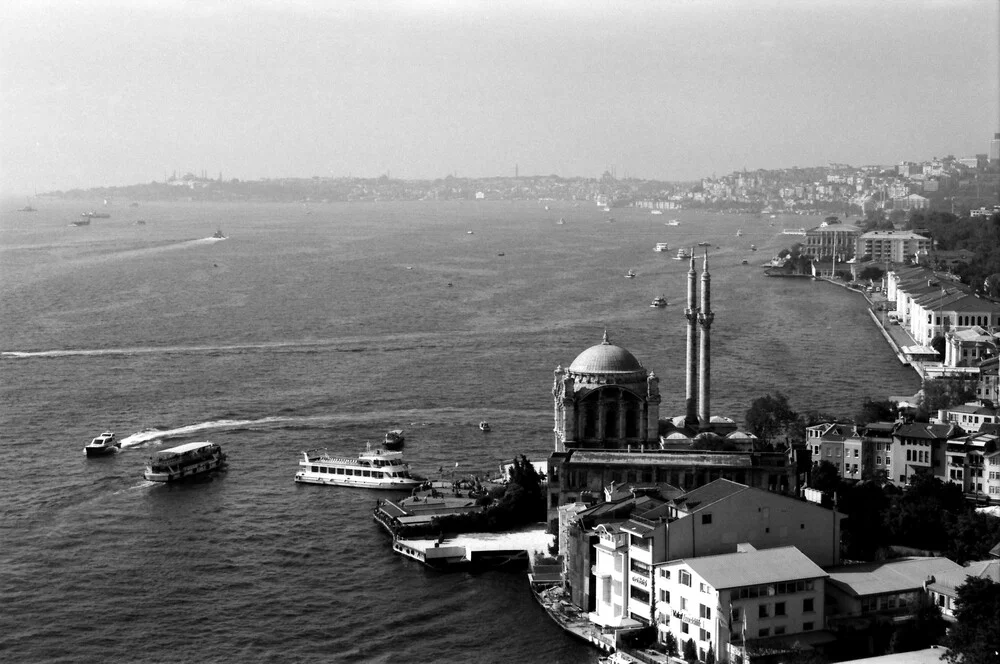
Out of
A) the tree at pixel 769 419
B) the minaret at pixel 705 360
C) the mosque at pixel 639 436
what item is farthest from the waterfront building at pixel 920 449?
the minaret at pixel 705 360

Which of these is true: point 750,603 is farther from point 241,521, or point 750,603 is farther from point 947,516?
point 241,521

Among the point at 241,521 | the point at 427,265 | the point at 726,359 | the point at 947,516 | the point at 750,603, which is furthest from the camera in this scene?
the point at 427,265

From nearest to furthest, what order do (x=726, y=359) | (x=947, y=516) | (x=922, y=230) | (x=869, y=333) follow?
(x=947, y=516) < (x=726, y=359) < (x=869, y=333) < (x=922, y=230)

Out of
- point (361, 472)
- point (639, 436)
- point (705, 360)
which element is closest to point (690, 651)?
point (639, 436)

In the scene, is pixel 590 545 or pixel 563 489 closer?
pixel 590 545

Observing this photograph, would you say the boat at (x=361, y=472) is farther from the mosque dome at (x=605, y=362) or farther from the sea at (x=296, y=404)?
the mosque dome at (x=605, y=362)

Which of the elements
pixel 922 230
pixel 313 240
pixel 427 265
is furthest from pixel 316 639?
pixel 313 240

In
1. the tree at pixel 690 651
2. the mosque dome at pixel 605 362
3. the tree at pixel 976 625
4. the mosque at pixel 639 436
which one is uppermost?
the mosque dome at pixel 605 362
